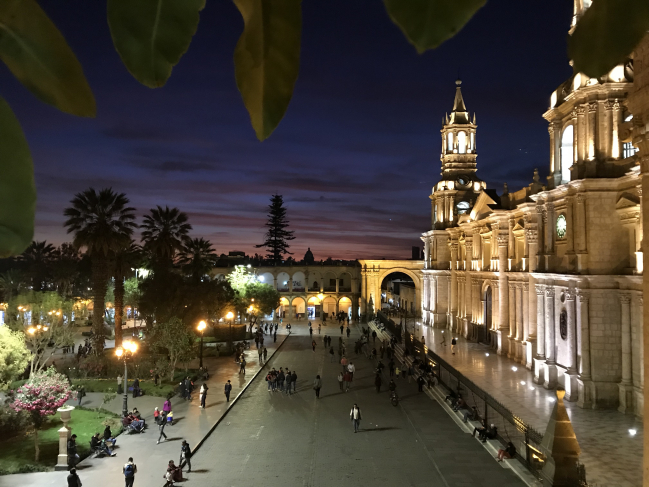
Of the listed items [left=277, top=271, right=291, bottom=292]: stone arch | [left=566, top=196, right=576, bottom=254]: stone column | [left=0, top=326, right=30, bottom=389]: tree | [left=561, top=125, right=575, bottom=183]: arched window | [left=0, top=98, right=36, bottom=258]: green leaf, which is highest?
[left=561, top=125, right=575, bottom=183]: arched window

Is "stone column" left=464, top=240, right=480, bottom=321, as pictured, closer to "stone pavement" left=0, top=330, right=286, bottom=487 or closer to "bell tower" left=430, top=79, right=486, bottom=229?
"bell tower" left=430, top=79, right=486, bottom=229

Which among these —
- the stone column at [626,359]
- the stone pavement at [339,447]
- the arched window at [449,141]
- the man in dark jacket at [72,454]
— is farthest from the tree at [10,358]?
the arched window at [449,141]

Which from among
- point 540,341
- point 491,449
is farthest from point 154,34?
point 540,341

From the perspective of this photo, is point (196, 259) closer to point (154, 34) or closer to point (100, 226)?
point (100, 226)

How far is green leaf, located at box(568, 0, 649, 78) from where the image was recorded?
64cm

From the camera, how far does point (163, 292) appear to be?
3000cm

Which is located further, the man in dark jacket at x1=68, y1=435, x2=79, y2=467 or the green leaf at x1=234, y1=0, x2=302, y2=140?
the man in dark jacket at x1=68, y1=435, x2=79, y2=467

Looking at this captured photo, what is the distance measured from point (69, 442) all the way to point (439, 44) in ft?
52.5

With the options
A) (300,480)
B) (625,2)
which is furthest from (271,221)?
(625,2)

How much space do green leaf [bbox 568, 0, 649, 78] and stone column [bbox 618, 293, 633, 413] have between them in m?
21.2

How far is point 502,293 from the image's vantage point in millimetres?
31391

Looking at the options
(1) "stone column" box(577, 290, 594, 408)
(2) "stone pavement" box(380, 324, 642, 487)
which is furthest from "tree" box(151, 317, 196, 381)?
(1) "stone column" box(577, 290, 594, 408)

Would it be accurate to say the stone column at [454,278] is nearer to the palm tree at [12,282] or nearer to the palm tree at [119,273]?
the palm tree at [119,273]

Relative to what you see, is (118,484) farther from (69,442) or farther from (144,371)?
(144,371)
